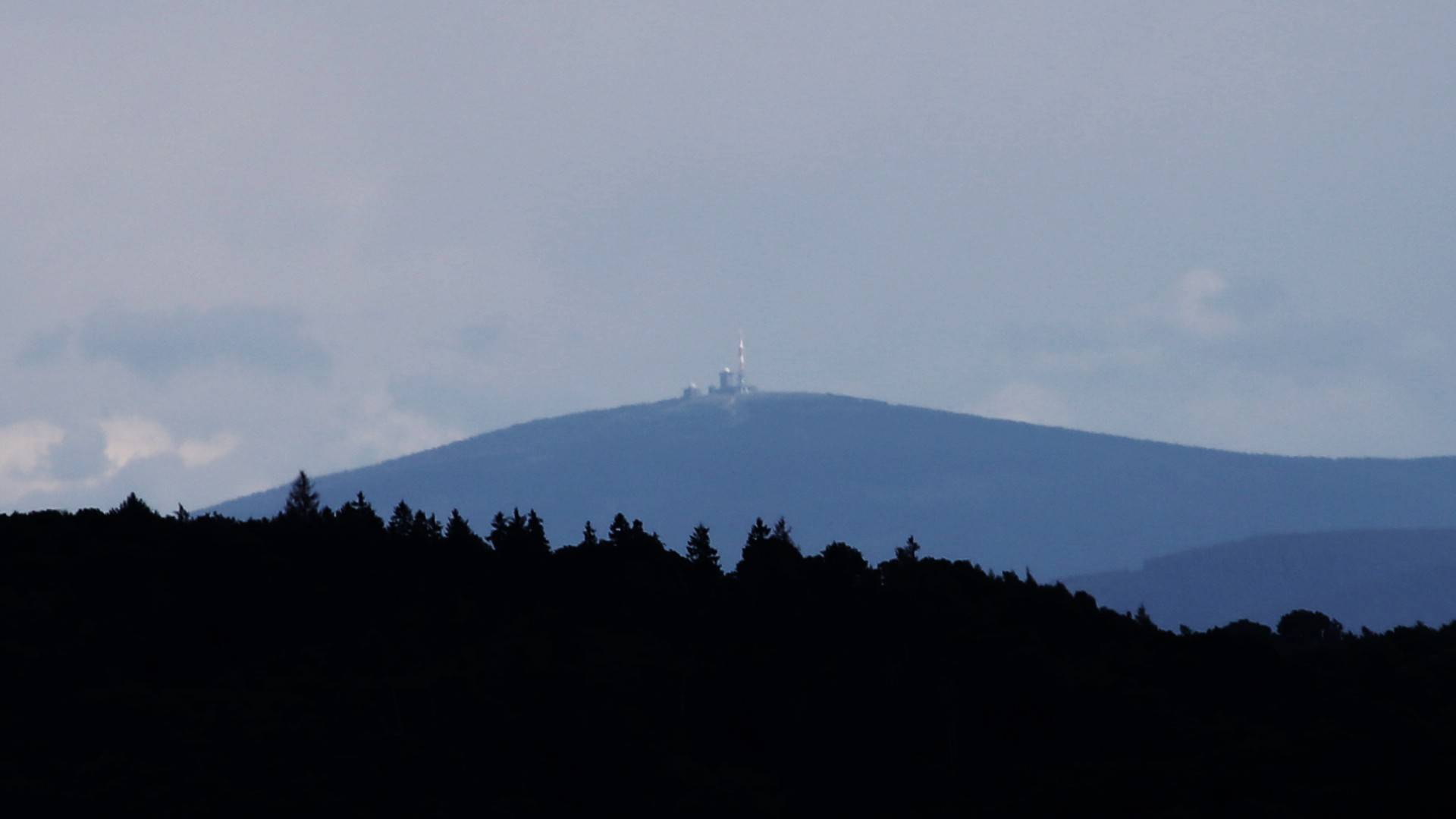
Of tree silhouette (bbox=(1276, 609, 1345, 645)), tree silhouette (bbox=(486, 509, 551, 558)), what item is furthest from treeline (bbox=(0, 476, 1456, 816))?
tree silhouette (bbox=(1276, 609, 1345, 645))

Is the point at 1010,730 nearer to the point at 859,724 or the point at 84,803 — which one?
the point at 859,724

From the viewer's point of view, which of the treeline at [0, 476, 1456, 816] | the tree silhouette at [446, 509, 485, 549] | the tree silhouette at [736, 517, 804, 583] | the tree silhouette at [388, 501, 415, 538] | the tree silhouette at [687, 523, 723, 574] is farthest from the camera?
the tree silhouette at [388, 501, 415, 538]

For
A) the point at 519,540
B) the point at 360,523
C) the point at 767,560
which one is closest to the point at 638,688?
the point at 767,560

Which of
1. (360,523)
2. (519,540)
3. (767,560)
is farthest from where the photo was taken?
(360,523)

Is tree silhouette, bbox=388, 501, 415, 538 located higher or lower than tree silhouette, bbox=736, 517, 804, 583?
higher

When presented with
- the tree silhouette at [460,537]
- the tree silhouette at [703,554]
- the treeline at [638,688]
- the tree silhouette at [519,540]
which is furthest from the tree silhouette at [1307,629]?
the tree silhouette at [460,537]

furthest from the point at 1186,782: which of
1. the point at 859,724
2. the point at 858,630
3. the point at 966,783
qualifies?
the point at 858,630

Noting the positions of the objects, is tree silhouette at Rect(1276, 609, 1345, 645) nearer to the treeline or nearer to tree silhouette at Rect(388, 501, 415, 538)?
the treeline

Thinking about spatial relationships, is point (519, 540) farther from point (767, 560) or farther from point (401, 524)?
point (767, 560)
